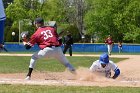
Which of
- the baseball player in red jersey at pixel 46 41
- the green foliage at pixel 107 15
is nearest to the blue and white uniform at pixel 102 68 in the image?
the baseball player in red jersey at pixel 46 41

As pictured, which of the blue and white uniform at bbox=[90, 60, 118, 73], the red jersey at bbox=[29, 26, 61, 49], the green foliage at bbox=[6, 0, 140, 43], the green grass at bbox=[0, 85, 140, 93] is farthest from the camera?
the green foliage at bbox=[6, 0, 140, 43]

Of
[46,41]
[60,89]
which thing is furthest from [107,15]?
[60,89]

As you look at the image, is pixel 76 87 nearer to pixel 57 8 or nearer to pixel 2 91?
pixel 2 91

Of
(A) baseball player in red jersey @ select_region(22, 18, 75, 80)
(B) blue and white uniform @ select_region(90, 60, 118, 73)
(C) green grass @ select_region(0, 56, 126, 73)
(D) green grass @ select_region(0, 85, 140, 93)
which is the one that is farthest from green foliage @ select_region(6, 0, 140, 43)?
(D) green grass @ select_region(0, 85, 140, 93)

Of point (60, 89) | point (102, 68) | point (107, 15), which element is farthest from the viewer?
point (107, 15)

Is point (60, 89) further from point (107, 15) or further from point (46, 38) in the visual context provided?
point (107, 15)

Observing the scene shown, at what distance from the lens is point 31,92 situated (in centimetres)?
791

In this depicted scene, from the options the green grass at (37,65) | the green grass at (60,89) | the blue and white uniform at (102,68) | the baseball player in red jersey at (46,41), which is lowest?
the green grass at (37,65)

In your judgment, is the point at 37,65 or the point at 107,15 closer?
the point at 37,65

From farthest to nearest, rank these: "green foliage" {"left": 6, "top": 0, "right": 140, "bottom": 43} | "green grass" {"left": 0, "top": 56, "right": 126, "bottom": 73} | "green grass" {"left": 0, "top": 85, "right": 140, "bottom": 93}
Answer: "green foliage" {"left": 6, "top": 0, "right": 140, "bottom": 43} < "green grass" {"left": 0, "top": 56, "right": 126, "bottom": 73} < "green grass" {"left": 0, "top": 85, "right": 140, "bottom": 93}

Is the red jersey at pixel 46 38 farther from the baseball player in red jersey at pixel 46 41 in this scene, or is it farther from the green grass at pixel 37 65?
the green grass at pixel 37 65

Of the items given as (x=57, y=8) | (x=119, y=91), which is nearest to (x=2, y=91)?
(x=119, y=91)

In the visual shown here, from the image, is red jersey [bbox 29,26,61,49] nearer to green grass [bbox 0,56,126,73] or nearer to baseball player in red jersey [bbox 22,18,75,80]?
baseball player in red jersey [bbox 22,18,75,80]

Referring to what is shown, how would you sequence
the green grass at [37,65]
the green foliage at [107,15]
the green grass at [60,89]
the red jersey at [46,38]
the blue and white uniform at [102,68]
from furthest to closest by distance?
the green foliage at [107,15]
the green grass at [37,65]
the blue and white uniform at [102,68]
the red jersey at [46,38]
the green grass at [60,89]
